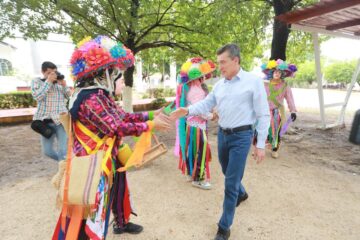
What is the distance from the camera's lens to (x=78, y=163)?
6.16 ft

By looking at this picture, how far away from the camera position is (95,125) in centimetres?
196

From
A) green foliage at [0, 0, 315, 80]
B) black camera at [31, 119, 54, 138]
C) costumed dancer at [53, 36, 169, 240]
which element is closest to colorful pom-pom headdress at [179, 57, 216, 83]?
costumed dancer at [53, 36, 169, 240]

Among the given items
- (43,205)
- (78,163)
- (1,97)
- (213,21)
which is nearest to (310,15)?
(213,21)

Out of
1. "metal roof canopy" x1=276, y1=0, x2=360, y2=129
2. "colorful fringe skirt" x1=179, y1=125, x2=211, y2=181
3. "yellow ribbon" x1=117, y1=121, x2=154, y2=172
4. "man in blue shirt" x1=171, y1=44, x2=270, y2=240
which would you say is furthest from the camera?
"metal roof canopy" x1=276, y1=0, x2=360, y2=129

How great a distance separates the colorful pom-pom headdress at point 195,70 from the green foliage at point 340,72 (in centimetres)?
5447

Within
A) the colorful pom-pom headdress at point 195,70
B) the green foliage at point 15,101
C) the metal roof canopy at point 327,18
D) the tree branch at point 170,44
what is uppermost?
the metal roof canopy at point 327,18

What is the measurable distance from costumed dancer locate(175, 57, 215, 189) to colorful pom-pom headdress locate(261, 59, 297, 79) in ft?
6.30

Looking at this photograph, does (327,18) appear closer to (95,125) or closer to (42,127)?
(95,125)

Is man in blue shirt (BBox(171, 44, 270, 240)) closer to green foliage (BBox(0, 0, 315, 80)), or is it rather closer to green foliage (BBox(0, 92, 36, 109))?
green foliage (BBox(0, 0, 315, 80))

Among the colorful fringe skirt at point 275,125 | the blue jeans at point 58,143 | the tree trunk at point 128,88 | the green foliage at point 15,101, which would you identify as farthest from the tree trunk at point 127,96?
the green foliage at point 15,101

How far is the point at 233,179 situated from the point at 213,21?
4846 millimetres

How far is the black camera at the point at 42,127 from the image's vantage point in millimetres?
3660

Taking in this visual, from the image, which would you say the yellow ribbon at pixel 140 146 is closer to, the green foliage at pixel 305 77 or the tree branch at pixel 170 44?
the tree branch at pixel 170 44

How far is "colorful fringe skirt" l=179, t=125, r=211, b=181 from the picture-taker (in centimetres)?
A: 387
